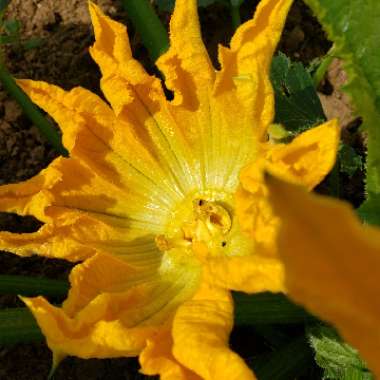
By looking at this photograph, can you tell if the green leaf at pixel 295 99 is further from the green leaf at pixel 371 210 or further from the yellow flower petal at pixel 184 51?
the green leaf at pixel 371 210

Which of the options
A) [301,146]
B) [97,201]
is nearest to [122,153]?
[97,201]

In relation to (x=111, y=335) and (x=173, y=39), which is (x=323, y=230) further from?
(x=173, y=39)

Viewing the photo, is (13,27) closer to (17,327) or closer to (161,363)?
(17,327)

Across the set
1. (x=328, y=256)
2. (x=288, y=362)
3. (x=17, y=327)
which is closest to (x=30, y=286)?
(x=17, y=327)

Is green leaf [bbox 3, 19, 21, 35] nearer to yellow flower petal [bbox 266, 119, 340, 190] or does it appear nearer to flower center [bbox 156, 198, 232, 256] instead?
flower center [bbox 156, 198, 232, 256]

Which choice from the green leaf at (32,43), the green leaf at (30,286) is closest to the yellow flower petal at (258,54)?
the green leaf at (30,286)

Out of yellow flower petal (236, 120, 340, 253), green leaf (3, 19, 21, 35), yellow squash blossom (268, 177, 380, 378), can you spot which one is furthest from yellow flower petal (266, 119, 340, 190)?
green leaf (3, 19, 21, 35)

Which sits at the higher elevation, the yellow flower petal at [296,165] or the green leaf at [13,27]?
the yellow flower petal at [296,165]
